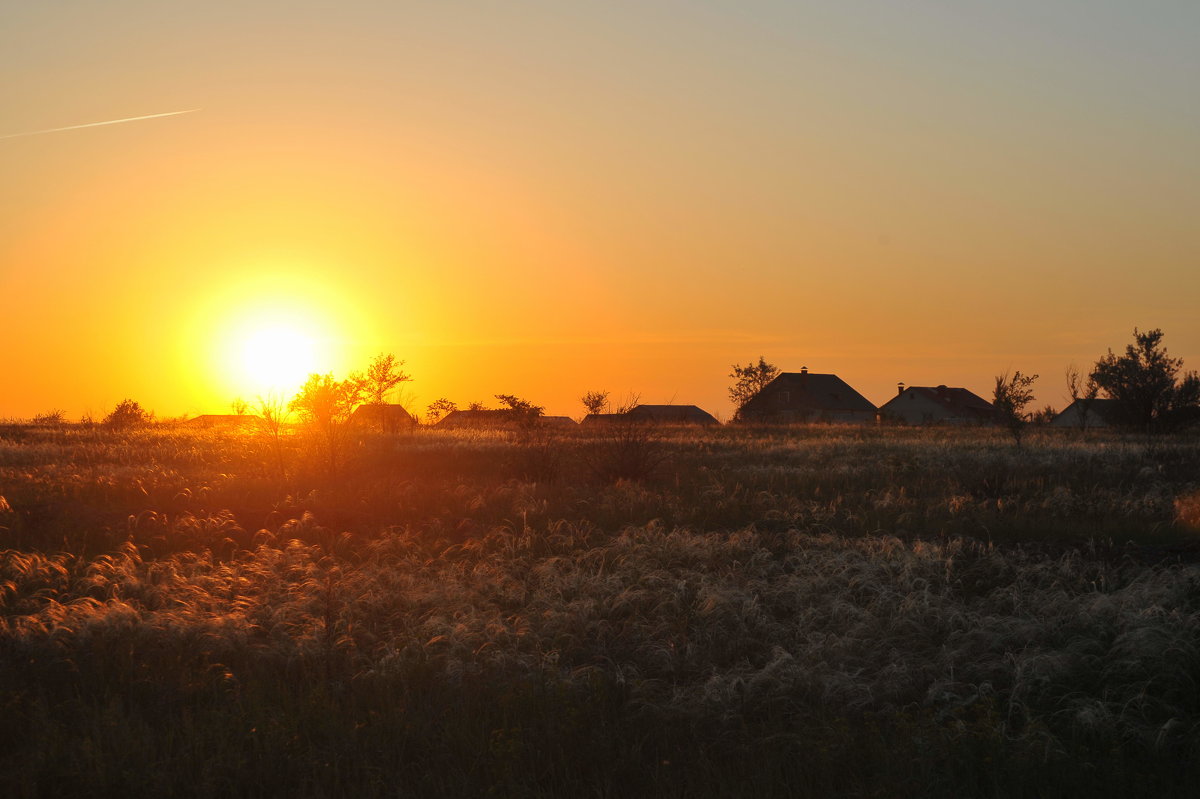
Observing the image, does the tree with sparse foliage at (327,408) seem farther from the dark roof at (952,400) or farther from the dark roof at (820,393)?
the dark roof at (952,400)

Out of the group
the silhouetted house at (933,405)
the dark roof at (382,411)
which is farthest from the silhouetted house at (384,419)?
the silhouetted house at (933,405)

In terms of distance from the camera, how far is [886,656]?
8055 mm

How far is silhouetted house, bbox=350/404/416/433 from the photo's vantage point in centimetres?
3700

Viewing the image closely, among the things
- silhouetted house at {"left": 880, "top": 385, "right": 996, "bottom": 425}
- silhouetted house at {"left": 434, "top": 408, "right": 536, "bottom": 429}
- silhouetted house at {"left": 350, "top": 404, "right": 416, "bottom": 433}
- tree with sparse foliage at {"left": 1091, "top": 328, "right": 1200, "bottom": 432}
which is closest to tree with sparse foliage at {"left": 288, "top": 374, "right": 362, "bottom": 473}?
silhouetted house at {"left": 350, "top": 404, "right": 416, "bottom": 433}

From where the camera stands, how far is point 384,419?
3884cm

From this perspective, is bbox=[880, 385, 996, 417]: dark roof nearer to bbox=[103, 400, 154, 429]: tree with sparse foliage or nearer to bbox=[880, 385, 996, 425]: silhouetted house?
bbox=[880, 385, 996, 425]: silhouetted house

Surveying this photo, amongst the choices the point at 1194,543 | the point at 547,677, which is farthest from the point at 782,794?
the point at 1194,543

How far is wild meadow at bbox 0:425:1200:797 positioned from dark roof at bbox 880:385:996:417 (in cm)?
8103

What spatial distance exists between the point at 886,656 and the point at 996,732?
6.15 ft

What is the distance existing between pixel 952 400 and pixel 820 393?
52.9 ft

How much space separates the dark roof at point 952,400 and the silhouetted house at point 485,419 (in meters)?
54.7

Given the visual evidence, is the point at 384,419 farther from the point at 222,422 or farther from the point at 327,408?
the point at 222,422

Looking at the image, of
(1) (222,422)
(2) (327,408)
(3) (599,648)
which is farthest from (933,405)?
(3) (599,648)

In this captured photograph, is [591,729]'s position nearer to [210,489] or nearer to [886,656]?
[886,656]
